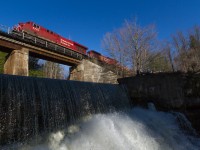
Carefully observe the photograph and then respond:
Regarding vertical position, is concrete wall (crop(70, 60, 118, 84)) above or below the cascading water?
above

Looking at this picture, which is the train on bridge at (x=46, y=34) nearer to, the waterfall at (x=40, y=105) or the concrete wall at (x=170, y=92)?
the waterfall at (x=40, y=105)

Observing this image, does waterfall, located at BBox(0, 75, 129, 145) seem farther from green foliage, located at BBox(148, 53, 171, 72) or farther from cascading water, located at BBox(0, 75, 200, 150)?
green foliage, located at BBox(148, 53, 171, 72)

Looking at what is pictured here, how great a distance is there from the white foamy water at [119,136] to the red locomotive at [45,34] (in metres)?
17.7

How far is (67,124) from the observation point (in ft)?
22.7

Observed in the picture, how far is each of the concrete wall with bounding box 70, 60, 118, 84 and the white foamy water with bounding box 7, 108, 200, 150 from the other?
17696 millimetres

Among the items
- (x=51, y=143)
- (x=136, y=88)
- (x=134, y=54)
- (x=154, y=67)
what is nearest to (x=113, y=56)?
(x=134, y=54)

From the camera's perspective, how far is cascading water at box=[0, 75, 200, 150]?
5.63 m

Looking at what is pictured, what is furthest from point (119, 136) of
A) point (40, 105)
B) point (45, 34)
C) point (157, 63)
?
point (157, 63)

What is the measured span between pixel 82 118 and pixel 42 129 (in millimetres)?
1770

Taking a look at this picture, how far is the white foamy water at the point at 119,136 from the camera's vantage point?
5668 millimetres

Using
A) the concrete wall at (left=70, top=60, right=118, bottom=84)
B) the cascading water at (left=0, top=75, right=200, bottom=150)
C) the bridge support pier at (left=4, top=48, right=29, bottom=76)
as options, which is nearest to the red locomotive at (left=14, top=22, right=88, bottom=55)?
the concrete wall at (left=70, top=60, right=118, bottom=84)

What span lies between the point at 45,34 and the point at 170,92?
18.9 meters

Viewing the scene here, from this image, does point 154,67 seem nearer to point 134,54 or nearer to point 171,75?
point 134,54

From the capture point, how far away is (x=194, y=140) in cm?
772
